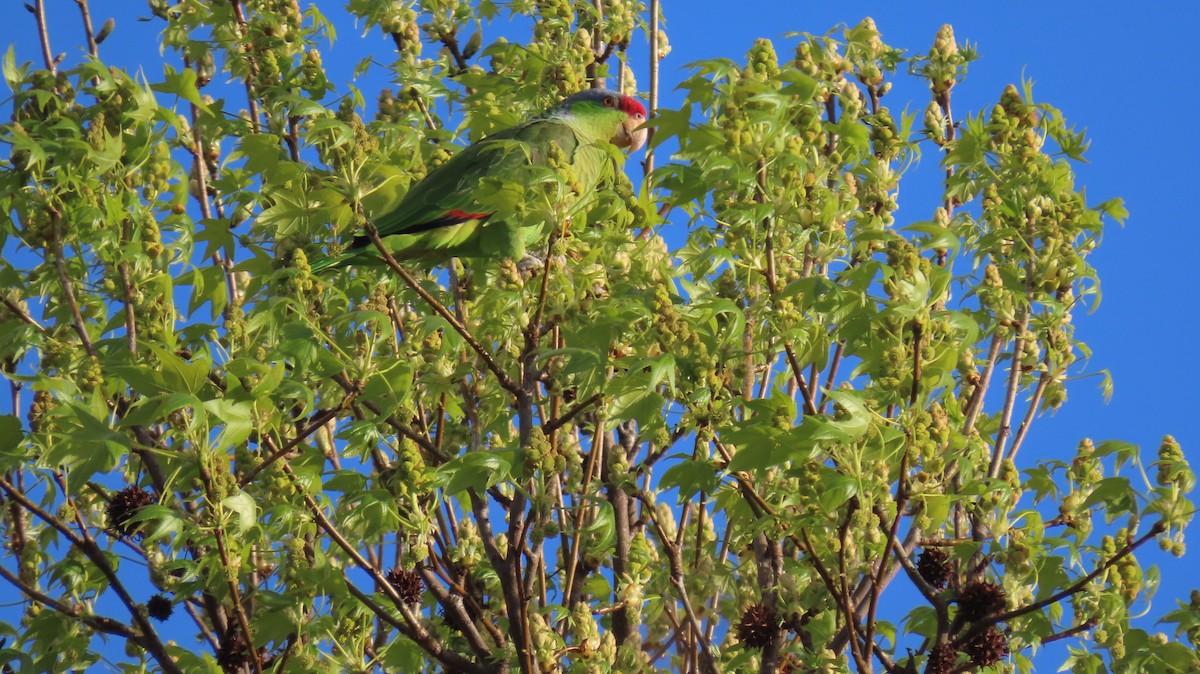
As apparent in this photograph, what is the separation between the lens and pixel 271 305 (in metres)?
3.07

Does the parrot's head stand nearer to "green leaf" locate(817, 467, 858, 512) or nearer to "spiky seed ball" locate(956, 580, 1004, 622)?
"spiky seed ball" locate(956, 580, 1004, 622)

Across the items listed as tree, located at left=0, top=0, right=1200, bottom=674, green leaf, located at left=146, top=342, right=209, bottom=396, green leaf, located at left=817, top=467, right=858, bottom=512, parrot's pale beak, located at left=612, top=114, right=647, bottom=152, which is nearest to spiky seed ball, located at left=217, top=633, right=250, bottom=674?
tree, located at left=0, top=0, right=1200, bottom=674

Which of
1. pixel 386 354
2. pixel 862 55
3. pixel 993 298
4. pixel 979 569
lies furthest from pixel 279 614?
pixel 862 55

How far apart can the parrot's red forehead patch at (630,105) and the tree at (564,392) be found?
0.77 m

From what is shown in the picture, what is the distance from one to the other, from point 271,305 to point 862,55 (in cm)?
250

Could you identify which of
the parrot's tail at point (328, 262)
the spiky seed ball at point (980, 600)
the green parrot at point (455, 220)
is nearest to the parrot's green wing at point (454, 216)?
the green parrot at point (455, 220)

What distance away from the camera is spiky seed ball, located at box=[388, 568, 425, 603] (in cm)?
361

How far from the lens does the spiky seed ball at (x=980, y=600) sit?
329 cm

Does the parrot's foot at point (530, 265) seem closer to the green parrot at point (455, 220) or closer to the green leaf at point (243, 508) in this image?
the green parrot at point (455, 220)

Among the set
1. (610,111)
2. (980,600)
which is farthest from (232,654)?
(610,111)

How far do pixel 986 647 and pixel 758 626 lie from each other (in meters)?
0.64

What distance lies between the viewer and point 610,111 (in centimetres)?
491

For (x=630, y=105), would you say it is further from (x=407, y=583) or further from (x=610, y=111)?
(x=407, y=583)

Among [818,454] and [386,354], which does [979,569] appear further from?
[386,354]
